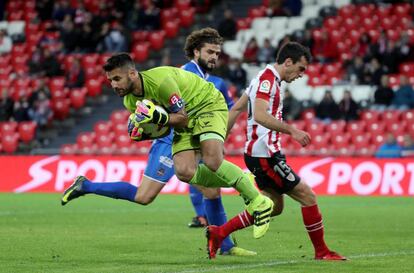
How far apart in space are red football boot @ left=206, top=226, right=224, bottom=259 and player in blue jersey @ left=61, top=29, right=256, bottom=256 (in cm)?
60

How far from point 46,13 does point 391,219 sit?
2049cm

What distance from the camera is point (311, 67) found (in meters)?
26.9

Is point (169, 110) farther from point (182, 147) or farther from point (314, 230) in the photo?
point (314, 230)

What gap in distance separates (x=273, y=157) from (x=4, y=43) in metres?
24.4

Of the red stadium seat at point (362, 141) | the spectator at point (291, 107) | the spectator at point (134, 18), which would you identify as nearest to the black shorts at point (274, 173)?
the red stadium seat at point (362, 141)

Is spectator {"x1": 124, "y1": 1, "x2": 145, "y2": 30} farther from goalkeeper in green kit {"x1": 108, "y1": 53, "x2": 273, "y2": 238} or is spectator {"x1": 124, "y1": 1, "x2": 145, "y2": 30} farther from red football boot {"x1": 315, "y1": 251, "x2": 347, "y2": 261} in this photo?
red football boot {"x1": 315, "y1": 251, "x2": 347, "y2": 261}

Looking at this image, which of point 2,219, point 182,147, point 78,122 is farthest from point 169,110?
point 78,122

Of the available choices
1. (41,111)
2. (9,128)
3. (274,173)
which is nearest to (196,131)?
(274,173)

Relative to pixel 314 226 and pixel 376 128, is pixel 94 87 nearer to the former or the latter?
pixel 376 128

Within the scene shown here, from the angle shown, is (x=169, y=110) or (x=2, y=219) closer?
(x=169, y=110)

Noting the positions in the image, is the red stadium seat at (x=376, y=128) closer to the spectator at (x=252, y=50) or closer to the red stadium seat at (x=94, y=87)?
the spectator at (x=252, y=50)

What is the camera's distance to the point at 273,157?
1002 centimetres

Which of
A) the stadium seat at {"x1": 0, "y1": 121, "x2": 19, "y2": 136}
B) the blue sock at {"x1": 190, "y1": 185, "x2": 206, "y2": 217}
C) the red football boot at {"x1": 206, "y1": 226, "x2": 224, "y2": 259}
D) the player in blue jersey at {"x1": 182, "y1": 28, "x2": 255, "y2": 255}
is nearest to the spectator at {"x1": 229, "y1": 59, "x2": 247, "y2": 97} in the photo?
the stadium seat at {"x1": 0, "y1": 121, "x2": 19, "y2": 136}

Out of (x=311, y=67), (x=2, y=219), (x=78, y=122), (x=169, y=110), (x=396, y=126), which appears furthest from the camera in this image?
(x=78, y=122)
